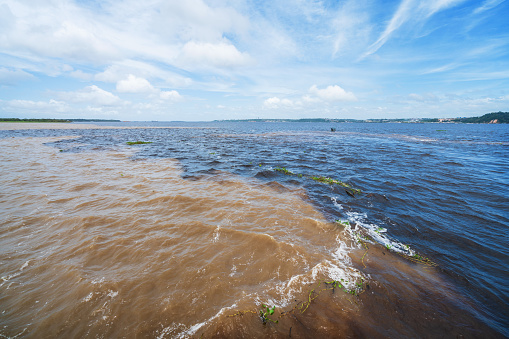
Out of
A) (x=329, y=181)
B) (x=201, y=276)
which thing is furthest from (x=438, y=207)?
(x=201, y=276)

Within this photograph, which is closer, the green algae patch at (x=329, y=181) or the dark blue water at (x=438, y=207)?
the dark blue water at (x=438, y=207)

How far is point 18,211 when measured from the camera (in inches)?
356

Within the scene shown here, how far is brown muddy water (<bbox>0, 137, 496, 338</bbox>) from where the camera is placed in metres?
4.48

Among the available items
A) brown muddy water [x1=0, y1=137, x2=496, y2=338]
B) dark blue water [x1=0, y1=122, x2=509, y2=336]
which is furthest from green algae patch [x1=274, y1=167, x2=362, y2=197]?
brown muddy water [x1=0, y1=137, x2=496, y2=338]

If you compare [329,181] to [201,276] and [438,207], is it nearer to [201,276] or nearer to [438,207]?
[438,207]

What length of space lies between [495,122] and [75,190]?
29227 centimetres

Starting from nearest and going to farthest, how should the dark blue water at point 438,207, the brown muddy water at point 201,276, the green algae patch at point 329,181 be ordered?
the brown muddy water at point 201,276 → the dark blue water at point 438,207 → the green algae patch at point 329,181

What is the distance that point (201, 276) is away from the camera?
5.80m

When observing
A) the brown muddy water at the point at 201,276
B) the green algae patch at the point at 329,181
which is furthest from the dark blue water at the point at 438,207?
the brown muddy water at the point at 201,276

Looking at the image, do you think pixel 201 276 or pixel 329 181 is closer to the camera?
pixel 201 276

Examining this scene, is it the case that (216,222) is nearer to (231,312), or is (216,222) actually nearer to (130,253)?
(130,253)

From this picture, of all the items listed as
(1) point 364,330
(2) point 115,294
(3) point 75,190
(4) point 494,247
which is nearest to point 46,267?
(2) point 115,294

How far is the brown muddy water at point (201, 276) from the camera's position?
14.7 ft

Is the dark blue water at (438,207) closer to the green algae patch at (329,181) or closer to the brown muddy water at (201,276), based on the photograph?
the green algae patch at (329,181)
